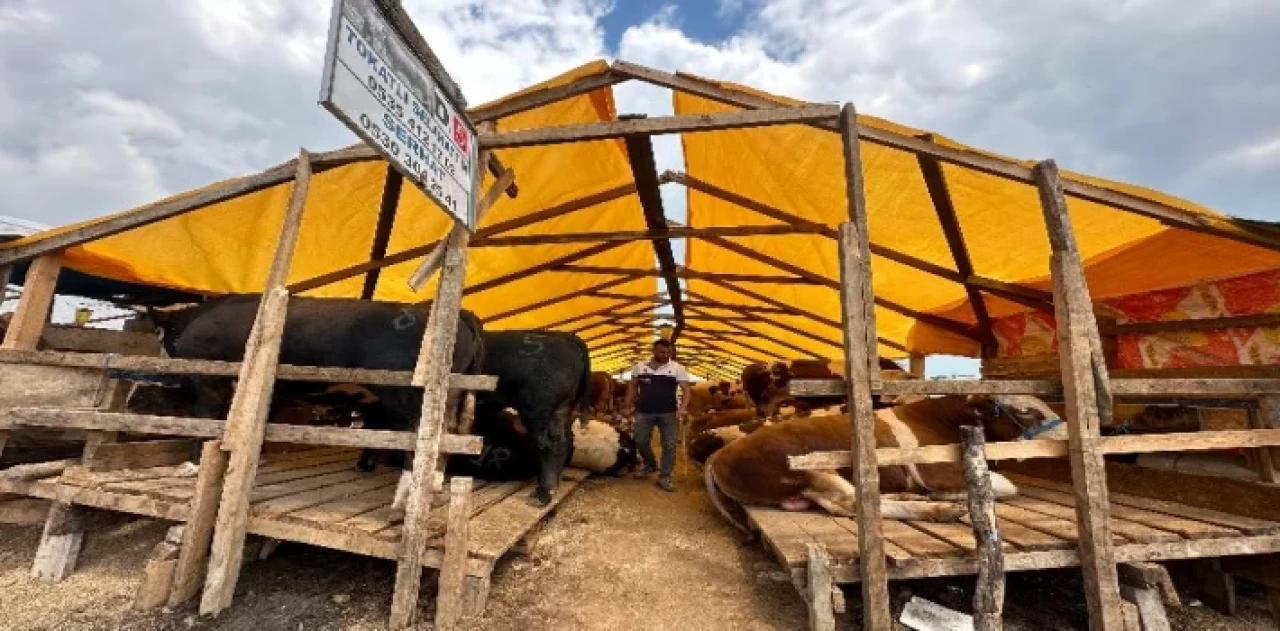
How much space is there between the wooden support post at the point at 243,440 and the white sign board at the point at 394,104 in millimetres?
1617

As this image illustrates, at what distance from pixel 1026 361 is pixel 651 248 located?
17.0 feet

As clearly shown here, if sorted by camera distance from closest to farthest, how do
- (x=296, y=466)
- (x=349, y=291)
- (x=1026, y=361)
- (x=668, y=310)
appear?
1. (x=296, y=466)
2. (x=1026, y=361)
3. (x=349, y=291)
4. (x=668, y=310)

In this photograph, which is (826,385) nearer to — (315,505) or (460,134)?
(460,134)

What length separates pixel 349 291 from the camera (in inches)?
296

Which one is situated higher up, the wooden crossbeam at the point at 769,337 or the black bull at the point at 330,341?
the wooden crossbeam at the point at 769,337

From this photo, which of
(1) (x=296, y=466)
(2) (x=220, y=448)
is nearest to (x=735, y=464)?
(2) (x=220, y=448)

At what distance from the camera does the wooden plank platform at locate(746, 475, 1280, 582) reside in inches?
121

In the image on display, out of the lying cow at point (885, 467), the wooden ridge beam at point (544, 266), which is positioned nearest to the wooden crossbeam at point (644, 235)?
the wooden ridge beam at point (544, 266)

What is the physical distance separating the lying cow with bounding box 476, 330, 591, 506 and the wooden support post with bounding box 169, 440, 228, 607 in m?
2.63

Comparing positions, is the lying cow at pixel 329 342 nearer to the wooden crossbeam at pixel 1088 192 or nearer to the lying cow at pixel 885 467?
the lying cow at pixel 885 467

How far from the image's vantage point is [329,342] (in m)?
4.97

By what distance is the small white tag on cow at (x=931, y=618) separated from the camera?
10.1 feet

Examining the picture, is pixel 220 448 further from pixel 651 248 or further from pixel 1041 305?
pixel 1041 305

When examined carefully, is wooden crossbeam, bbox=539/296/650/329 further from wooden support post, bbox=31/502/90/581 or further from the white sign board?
wooden support post, bbox=31/502/90/581
